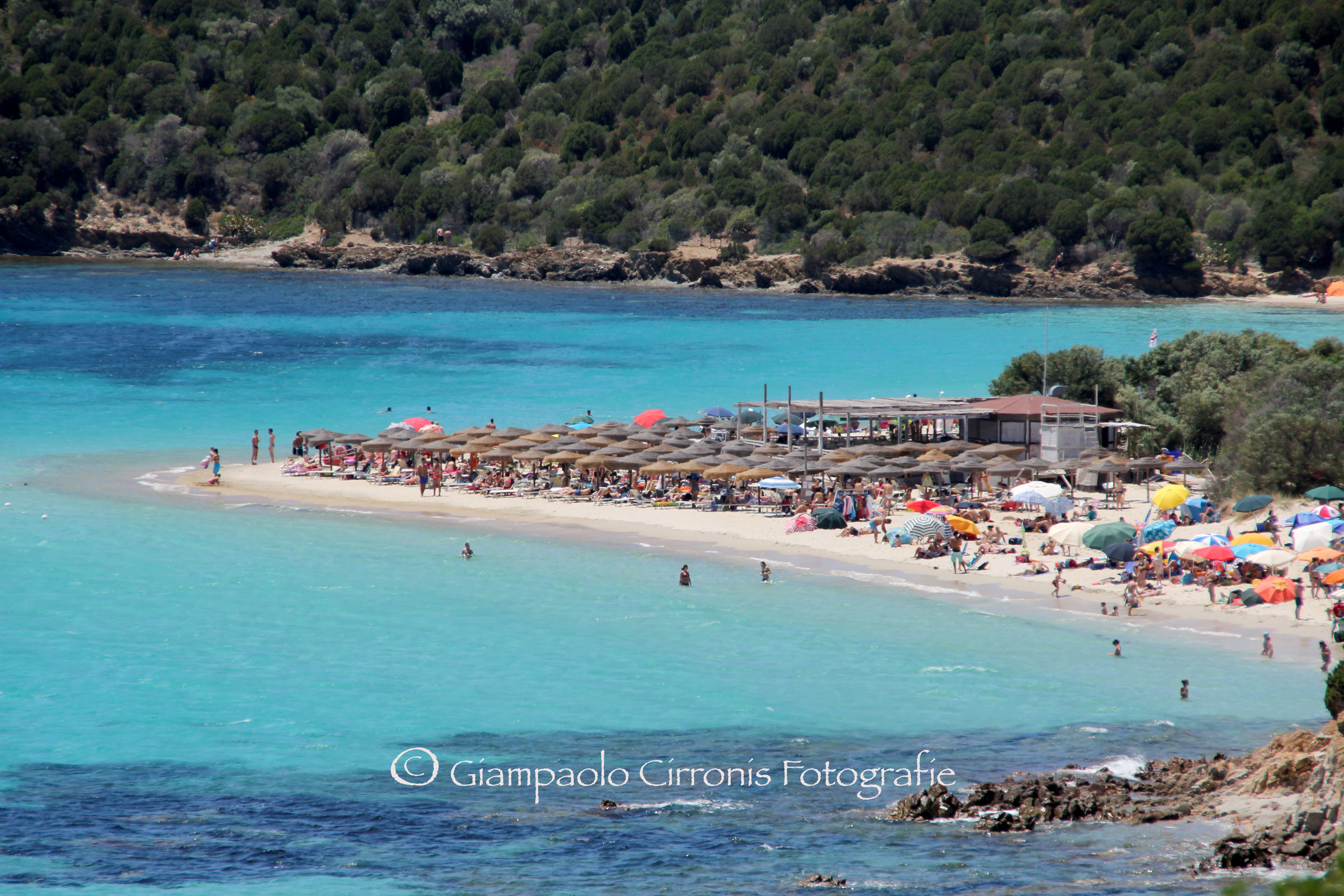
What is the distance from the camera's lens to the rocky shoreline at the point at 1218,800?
13.1 m

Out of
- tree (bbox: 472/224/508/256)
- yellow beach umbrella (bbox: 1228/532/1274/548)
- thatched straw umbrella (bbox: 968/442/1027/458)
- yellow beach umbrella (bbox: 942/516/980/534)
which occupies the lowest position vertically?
yellow beach umbrella (bbox: 1228/532/1274/548)

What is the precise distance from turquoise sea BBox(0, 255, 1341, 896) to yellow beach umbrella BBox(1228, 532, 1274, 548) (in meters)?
3.19

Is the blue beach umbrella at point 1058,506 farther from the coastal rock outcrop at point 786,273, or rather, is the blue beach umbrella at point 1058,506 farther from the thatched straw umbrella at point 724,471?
the coastal rock outcrop at point 786,273

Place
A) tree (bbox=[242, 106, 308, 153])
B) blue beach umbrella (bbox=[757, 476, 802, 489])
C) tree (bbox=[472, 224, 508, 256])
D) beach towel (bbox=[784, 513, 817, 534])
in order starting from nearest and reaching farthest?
beach towel (bbox=[784, 513, 817, 534]) < blue beach umbrella (bbox=[757, 476, 802, 489]) < tree (bbox=[472, 224, 508, 256]) < tree (bbox=[242, 106, 308, 153])

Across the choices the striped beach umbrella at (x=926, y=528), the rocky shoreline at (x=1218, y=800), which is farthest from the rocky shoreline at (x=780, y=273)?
the rocky shoreline at (x=1218, y=800)

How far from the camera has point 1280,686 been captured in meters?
19.6

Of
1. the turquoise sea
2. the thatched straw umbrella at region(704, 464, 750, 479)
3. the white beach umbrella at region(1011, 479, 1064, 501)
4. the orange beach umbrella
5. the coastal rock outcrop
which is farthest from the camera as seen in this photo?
the coastal rock outcrop

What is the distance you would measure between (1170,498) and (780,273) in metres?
83.2

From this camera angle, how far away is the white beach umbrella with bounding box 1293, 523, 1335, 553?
23812 millimetres

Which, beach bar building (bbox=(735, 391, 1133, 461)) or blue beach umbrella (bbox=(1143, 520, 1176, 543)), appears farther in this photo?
beach bar building (bbox=(735, 391, 1133, 461))

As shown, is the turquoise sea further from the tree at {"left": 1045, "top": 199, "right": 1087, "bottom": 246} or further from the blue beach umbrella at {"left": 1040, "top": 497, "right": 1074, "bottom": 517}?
the tree at {"left": 1045, "top": 199, "right": 1087, "bottom": 246}

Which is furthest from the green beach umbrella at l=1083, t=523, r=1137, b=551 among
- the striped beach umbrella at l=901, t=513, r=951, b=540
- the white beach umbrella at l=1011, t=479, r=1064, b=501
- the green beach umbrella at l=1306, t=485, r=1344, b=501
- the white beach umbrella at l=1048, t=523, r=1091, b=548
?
the green beach umbrella at l=1306, t=485, r=1344, b=501

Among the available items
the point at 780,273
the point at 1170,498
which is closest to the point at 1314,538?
the point at 1170,498

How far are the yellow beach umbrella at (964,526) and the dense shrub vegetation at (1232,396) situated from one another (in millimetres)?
6562
